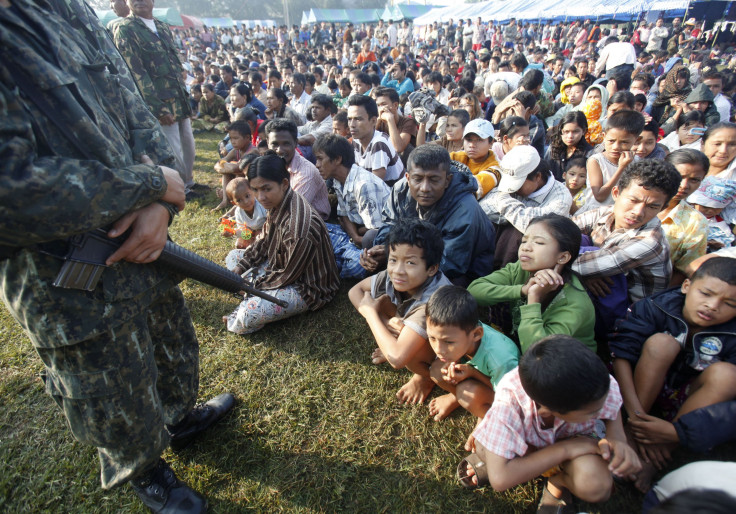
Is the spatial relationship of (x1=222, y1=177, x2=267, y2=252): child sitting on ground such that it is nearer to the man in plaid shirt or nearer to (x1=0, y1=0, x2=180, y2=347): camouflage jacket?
(x1=0, y1=0, x2=180, y2=347): camouflage jacket

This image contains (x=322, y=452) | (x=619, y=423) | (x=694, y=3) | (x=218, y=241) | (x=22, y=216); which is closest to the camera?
(x=22, y=216)

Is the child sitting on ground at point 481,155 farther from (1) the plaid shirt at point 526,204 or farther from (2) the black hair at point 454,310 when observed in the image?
(2) the black hair at point 454,310

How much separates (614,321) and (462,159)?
87.8 inches

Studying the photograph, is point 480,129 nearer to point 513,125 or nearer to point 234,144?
point 513,125

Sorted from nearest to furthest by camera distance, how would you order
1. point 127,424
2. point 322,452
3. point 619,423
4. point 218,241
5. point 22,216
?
point 22,216 < point 127,424 < point 619,423 < point 322,452 < point 218,241

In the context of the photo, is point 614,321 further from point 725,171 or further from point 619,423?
point 725,171

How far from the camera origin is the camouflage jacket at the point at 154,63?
4425 mm

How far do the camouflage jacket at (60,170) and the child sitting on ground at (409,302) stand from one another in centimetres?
125

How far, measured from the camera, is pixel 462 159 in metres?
4.01

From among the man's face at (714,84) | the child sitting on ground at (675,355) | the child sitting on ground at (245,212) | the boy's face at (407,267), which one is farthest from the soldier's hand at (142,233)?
the man's face at (714,84)

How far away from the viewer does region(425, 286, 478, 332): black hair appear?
182cm

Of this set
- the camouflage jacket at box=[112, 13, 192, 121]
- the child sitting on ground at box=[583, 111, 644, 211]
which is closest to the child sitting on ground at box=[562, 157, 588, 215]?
the child sitting on ground at box=[583, 111, 644, 211]

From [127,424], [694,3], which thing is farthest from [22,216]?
[694,3]

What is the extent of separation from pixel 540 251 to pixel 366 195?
1.91 m
